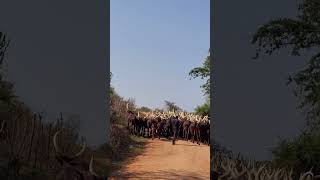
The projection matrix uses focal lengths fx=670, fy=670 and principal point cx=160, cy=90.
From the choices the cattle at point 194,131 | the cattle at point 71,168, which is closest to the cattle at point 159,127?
the cattle at point 194,131

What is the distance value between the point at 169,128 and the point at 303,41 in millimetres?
7116

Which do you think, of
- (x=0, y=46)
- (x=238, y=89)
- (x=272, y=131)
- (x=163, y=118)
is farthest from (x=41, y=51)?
(x=163, y=118)

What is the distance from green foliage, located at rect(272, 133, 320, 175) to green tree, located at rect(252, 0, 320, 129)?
0.41 meters

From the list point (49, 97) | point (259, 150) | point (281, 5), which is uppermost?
point (281, 5)

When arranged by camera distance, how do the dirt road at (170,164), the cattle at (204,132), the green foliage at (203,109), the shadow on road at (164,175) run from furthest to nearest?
the green foliage at (203,109) → the cattle at (204,132) → the dirt road at (170,164) → the shadow on road at (164,175)

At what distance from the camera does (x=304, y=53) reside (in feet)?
44.5

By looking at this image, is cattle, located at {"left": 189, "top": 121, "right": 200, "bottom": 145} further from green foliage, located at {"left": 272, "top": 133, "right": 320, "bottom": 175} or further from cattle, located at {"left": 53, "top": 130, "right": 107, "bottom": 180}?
cattle, located at {"left": 53, "top": 130, "right": 107, "bottom": 180}

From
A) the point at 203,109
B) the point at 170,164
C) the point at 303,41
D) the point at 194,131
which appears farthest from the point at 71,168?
the point at 203,109

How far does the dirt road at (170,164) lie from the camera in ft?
47.3

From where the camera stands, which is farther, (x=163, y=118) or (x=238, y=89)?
(x=163, y=118)

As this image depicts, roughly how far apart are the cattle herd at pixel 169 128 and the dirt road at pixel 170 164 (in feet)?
3.92

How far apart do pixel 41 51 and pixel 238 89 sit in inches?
164

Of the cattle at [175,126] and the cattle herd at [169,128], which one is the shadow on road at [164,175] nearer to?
the cattle herd at [169,128]

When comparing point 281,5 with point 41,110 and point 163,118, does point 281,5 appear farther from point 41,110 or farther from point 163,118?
point 163,118
